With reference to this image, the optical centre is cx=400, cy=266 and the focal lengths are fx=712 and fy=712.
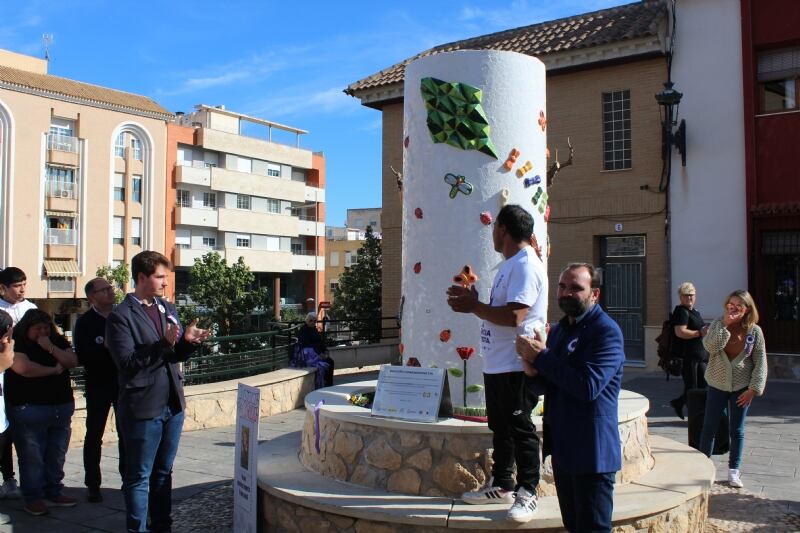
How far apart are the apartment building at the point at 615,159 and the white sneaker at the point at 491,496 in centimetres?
1167

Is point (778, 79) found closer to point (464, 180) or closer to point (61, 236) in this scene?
point (464, 180)

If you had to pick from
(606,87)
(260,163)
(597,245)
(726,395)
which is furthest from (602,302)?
(260,163)

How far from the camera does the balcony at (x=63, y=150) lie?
42531 mm

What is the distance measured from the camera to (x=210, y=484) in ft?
21.7

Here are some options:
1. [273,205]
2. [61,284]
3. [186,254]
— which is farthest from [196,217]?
[61,284]

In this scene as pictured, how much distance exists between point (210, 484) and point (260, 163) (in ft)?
167

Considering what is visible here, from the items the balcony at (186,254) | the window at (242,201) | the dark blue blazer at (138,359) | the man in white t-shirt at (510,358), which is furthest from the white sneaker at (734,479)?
the window at (242,201)

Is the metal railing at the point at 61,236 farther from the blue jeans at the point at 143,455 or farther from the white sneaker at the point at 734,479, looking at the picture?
the white sneaker at the point at 734,479

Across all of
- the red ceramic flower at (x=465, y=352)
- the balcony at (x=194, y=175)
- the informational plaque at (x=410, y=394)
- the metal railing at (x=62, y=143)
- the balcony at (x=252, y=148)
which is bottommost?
the informational plaque at (x=410, y=394)

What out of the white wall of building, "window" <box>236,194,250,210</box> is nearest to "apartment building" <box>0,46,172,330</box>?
"window" <box>236,194,250,210</box>

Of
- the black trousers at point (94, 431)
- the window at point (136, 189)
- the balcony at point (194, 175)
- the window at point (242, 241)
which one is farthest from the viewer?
the window at point (242, 241)

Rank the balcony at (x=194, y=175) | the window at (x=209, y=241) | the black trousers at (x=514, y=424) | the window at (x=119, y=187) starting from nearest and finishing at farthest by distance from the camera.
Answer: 1. the black trousers at (x=514, y=424)
2. the window at (x=119, y=187)
3. the balcony at (x=194, y=175)
4. the window at (x=209, y=241)

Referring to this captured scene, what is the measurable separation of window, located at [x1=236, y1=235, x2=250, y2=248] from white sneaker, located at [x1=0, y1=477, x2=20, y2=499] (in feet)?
159

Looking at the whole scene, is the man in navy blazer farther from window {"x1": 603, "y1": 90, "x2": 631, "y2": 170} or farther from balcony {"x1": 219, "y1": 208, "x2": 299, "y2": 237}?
balcony {"x1": 219, "y1": 208, "x2": 299, "y2": 237}
